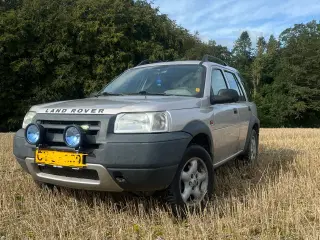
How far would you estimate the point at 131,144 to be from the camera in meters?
3.22

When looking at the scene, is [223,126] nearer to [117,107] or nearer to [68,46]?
[117,107]

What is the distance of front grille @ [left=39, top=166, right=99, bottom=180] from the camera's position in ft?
11.2

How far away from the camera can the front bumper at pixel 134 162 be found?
10.5 ft

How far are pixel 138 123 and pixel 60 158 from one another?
0.81 m

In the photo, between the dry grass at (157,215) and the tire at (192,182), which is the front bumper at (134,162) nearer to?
the tire at (192,182)

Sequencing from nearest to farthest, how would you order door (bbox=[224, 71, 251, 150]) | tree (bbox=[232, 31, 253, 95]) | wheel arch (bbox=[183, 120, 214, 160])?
wheel arch (bbox=[183, 120, 214, 160]), door (bbox=[224, 71, 251, 150]), tree (bbox=[232, 31, 253, 95])

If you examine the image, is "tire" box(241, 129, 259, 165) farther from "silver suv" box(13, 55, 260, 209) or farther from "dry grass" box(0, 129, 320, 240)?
"silver suv" box(13, 55, 260, 209)

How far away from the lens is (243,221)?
346cm

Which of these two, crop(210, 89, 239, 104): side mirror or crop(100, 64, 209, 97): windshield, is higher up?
crop(100, 64, 209, 97): windshield

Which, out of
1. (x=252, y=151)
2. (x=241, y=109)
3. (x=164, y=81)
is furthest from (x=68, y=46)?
(x=164, y=81)

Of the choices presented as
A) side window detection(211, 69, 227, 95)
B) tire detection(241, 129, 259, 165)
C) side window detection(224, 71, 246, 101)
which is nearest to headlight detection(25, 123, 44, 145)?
side window detection(211, 69, 227, 95)

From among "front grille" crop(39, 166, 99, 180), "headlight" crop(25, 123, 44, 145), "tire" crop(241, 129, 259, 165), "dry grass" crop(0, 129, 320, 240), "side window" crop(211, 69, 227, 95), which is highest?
"side window" crop(211, 69, 227, 95)

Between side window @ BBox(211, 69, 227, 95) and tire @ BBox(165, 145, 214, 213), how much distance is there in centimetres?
113

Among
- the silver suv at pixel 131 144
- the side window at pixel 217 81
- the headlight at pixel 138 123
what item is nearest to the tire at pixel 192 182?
the silver suv at pixel 131 144
